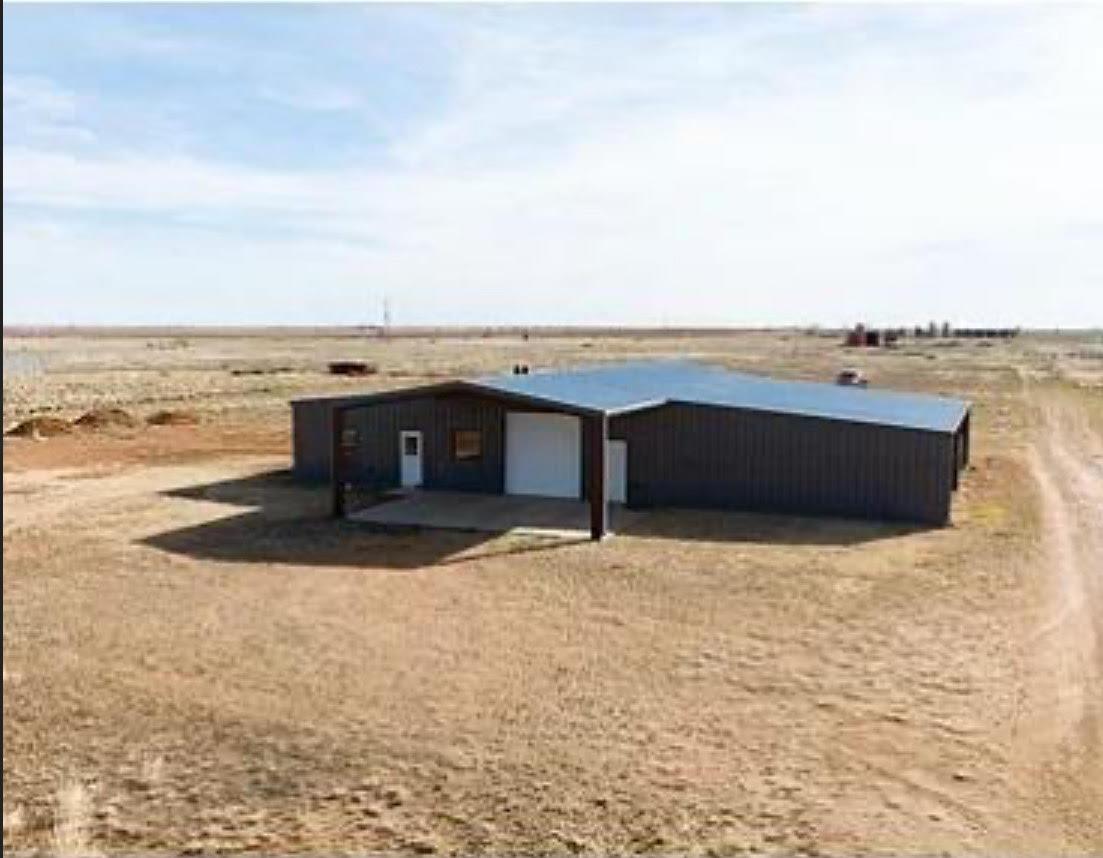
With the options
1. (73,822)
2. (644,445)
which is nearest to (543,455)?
(644,445)

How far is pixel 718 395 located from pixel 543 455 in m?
4.89

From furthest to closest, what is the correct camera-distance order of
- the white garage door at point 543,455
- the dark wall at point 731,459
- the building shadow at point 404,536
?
1. the white garage door at point 543,455
2. the dark wall at point 731,459
3. the building shadow at point 404,536

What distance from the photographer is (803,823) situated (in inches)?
388

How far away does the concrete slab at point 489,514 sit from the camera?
958 inches

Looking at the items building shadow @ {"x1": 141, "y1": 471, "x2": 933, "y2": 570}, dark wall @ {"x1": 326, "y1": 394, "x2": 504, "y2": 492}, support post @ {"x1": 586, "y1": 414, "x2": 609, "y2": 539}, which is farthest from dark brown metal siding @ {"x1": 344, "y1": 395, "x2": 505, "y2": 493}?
support post @ {"x1": 586, "y1": 414, "x2": 609, "y2": 539}

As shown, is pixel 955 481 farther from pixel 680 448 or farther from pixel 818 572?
pixel 818 572

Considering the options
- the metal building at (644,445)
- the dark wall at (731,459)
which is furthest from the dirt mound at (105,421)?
the dark wall at (731,459)

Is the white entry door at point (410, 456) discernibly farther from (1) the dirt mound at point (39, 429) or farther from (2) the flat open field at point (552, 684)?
(1) the dirt mound at point (39, 429)

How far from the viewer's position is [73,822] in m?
9.73

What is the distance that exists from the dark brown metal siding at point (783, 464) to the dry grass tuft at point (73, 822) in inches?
722

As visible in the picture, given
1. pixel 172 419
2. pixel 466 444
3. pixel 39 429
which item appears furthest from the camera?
pixel 172 419

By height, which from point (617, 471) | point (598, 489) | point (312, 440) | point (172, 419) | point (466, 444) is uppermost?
point (466, 444)

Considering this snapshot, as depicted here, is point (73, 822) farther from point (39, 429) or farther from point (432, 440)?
point (39, 429)

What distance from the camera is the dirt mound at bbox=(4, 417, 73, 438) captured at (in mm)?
39747
